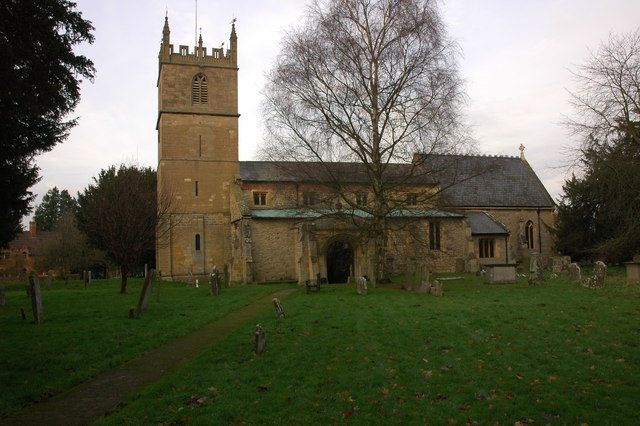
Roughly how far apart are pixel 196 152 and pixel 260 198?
520cm

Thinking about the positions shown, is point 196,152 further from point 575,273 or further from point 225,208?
point 575,273

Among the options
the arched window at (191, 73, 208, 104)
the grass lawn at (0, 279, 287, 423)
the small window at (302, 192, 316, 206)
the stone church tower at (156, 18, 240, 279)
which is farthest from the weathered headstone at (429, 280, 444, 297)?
the arched window at (191, 73, 208, 104)

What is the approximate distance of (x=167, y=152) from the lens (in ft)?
112

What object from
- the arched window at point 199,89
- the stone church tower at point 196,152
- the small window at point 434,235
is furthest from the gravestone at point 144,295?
the small window at point 434,235

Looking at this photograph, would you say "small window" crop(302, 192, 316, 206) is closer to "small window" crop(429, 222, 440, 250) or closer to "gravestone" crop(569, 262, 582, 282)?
"gravestone" crop(569, 262, 582, 282)

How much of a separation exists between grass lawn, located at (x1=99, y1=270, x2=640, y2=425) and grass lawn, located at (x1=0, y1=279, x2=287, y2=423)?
1586mm

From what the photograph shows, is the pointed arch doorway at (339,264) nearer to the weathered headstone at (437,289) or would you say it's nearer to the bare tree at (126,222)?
the bare tree at (126,222)

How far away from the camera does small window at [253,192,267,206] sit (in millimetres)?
34656

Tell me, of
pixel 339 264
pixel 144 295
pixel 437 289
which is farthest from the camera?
pixel 339 264

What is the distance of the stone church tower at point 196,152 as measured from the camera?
3378 centimetres

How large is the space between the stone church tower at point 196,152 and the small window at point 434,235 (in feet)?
43.7

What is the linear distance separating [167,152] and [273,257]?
1034 cm

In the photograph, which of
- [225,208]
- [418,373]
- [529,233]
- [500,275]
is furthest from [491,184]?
[418,373]

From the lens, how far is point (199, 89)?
35.0 meters
